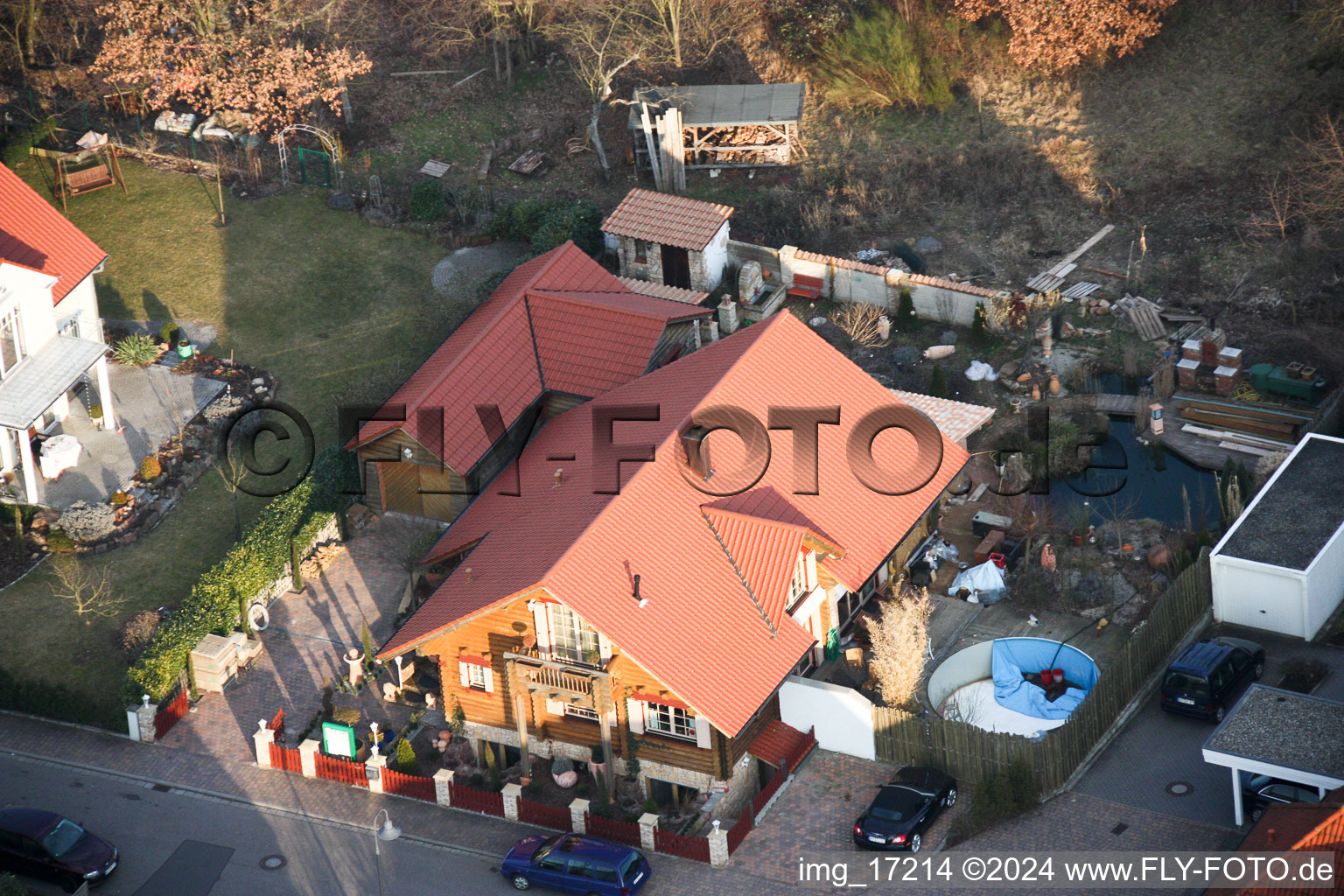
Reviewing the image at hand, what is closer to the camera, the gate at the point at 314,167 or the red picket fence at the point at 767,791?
the red picket fence at the point at 767,791

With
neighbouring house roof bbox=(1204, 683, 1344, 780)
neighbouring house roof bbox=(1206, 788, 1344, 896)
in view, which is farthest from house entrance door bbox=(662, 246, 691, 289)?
neighbouring house roof bbox=(1206, 788, 1344, 896)

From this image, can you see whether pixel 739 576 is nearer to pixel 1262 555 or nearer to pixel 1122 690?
pixel 1122 690

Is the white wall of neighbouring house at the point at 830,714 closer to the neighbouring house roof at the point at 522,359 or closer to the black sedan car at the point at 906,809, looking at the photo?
the black sedan car at the point at 906,809

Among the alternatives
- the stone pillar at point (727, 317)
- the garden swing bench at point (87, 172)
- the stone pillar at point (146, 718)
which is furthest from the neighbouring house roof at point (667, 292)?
the stone pillar at point (146, 718)

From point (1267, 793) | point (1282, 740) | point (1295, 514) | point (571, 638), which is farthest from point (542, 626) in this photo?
point (1295, 514)

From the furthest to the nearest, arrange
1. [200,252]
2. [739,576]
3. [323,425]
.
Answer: [200,252] → [323,425] → [739,576]

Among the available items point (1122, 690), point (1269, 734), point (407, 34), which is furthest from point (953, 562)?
point (407, 34)
